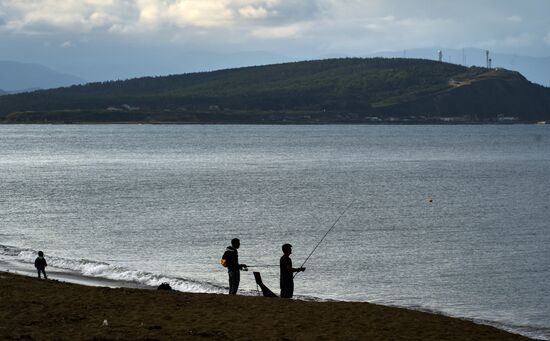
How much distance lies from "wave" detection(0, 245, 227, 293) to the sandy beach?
7.78 metres

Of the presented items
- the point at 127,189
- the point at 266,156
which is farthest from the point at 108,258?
the point at 266,156

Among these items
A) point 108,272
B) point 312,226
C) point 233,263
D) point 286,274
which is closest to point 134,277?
point 108,272

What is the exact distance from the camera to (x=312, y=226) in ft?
156

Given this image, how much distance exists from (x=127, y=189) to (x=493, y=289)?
43.6 metres

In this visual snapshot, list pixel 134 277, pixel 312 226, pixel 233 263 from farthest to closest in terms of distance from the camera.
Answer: pixel 312 226, pixel 134 277, pixel 233 263

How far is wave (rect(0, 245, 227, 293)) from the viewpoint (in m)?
29.5

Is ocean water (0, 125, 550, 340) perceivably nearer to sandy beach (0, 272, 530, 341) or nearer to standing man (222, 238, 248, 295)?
standing man (222, 238, 248, 295)

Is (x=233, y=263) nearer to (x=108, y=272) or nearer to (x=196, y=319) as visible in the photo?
(x=196, y=319)

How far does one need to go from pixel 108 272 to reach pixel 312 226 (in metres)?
16.8

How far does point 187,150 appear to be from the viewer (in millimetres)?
130000

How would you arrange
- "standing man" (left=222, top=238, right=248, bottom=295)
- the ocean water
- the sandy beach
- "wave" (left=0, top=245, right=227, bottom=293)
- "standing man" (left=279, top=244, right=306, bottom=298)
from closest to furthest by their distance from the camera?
the sandy beach → "standing man" (left=279, top=244, right=306, bottom=298) → "standing man" (left=222, top=238, right=248, bottom=295) → "wave" (left=0, top=245, right=227, bottom=293) → the ocean water

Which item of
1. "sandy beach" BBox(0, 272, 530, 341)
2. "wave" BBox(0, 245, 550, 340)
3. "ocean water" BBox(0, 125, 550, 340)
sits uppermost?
"sandy beach" BBox(0, 272, 530, 341)

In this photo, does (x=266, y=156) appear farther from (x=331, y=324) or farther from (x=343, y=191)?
(x=331, y=324)

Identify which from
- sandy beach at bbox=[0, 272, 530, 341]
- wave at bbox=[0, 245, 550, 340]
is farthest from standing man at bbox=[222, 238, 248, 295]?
wave at bbox=[0, 245, 550, 340]
